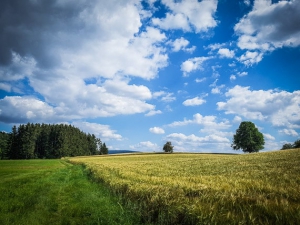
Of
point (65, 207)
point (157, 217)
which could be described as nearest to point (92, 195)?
point (65, 207)

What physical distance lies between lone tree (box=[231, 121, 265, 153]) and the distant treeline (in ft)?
279

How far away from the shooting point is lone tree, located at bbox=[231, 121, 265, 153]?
7342 centimetres

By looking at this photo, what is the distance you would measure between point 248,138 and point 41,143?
108095mm

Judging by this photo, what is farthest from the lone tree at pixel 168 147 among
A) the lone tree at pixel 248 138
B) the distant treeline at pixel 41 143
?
the distant treeline at pixel 41 143

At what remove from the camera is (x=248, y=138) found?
241 ft

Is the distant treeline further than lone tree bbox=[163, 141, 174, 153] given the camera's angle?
Yes

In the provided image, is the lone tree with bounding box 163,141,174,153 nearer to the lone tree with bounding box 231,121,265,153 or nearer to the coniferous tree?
the lone tree with bounding box 231,121,265,153

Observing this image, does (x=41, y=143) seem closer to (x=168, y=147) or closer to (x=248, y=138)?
(x=168, y=147)

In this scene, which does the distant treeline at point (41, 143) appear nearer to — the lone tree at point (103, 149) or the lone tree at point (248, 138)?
the lone tree at point (103, 149)

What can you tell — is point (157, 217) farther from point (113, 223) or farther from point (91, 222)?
point (91, 222)

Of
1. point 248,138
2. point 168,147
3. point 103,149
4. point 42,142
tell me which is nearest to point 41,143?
point 42,142

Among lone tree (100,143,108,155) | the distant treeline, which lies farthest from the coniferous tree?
lone tree (100,143,108,155)

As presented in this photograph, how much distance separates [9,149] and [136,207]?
415ft

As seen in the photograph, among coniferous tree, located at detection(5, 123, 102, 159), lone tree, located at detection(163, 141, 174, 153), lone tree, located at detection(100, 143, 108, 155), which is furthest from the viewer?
lone tree, located at detection(100, 143, 108, 155)
